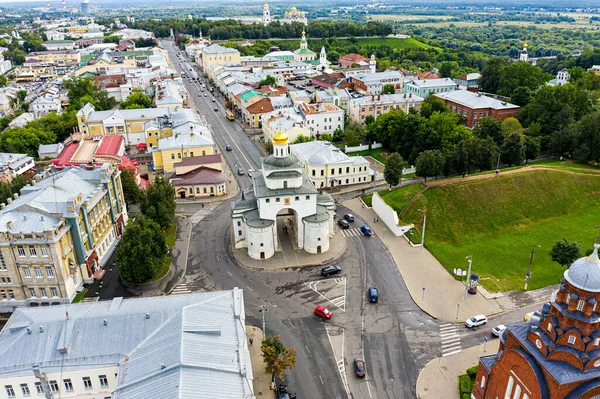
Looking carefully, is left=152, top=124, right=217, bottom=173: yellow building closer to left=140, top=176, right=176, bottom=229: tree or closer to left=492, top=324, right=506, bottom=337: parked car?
left=140, top=176, right=176, bottom=229: tree

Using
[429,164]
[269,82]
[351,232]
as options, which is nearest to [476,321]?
[351,232]

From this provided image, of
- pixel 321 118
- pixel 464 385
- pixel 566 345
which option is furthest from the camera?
pixel 321 118

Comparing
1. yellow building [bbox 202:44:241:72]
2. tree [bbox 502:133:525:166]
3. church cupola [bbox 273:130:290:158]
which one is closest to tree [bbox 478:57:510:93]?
tree [bbox 502:133:525:166]

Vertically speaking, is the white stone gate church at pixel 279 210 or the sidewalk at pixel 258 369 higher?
the white stone gate church at pixel 279 210

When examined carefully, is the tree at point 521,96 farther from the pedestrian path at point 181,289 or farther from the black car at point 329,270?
the pedestrian path at point 181,289

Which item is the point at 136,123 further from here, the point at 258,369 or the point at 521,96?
the point at 521,96

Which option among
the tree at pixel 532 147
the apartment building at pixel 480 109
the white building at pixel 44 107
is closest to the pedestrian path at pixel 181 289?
the tree at pixel 532 147

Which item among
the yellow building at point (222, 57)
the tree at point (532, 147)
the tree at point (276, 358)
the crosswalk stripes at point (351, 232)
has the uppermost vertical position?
the yellow building at point (222, 57)
